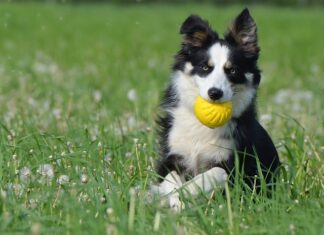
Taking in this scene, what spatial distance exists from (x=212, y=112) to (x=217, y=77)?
21 cm

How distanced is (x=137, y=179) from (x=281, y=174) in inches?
36.9

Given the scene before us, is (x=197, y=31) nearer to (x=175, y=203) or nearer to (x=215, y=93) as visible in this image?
(x=215, y=93)

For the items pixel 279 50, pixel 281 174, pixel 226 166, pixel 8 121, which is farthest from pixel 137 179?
pixel 279 50

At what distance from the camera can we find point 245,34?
5582 millimetres

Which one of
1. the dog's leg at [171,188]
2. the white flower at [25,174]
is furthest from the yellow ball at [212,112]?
the white flower at [25,174]

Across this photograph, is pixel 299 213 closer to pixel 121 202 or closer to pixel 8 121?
pixel 121 202

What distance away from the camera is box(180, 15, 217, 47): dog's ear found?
5492 millimetres

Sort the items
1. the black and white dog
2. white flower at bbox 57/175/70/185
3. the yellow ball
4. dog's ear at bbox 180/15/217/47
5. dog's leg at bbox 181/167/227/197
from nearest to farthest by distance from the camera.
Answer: white flower at bbox 57/175/70/185, dog's leg at bbox 181/167/227/197, the yellow ball, the black and white dog, dog's ear at bbox 180/15/217/47

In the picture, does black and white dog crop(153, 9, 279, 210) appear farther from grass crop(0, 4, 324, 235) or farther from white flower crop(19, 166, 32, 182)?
white flower crop(19, 166, 32, 182)

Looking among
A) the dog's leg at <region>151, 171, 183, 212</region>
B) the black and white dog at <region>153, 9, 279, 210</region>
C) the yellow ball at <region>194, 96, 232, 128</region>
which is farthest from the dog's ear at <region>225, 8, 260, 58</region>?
the dog's leg at <region>151, 171, 183, 212</region>

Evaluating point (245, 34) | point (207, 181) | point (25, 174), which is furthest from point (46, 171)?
point (245, 34)

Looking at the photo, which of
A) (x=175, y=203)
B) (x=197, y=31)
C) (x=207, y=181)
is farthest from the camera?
(x=197, y=31)

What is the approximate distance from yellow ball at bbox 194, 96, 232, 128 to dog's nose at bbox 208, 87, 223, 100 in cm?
6

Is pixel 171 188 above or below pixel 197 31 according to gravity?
below
